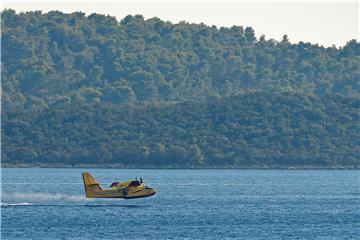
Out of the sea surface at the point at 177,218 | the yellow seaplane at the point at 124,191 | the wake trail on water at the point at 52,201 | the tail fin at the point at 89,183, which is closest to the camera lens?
the sea surface at the point at 177,218

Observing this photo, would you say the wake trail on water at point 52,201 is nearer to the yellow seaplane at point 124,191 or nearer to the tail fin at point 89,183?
the yellow seaplane at point 124,191

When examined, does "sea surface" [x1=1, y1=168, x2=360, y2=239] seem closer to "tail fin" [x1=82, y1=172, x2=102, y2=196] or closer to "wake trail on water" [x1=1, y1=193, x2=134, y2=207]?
"wake trail on water" [x1=1, y1=193, x2=134, y2=207]

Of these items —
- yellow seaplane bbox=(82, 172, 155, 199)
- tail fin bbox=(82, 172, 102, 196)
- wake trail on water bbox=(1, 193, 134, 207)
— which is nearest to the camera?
A: tail fin bbox=(82, 172, 102, 196)

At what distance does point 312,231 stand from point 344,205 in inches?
1686

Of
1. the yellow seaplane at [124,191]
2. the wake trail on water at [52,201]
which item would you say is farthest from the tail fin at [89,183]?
the wake trail on water at [52,201]

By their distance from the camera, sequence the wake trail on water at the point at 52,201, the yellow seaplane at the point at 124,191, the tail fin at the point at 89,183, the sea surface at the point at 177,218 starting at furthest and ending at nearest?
the wake trail on water at the point at 52,201 → the yellow seaplane at the point at 124,191 → the tail fin at the point at 89,183 → the sea surface at the point at 177,218

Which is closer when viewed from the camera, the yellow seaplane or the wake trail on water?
the yellow seaplane

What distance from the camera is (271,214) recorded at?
483 feet

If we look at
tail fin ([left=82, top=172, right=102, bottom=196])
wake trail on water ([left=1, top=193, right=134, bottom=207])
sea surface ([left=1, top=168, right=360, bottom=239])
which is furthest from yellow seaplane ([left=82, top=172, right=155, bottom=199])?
wake trail on water ([left=1, top=193, right=134, bottom=207])

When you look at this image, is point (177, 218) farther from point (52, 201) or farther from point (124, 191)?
point (52, 201)

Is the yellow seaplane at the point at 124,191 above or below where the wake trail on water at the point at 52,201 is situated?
above

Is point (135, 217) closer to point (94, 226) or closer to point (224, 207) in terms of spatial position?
point (94, 226)

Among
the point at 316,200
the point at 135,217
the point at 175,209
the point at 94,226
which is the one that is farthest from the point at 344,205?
the point at 94,226

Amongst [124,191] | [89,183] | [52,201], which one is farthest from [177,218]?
[52,201]
